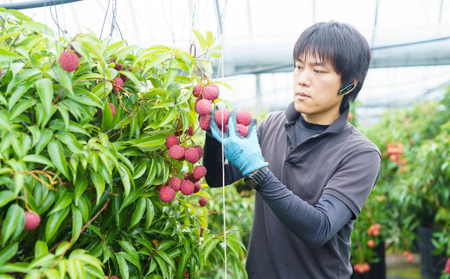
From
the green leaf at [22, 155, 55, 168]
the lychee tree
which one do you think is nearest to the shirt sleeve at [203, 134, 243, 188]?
the lychee tree

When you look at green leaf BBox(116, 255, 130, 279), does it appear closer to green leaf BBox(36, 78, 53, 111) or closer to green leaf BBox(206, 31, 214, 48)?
green leaf BBox(36, 78, 53, 111)

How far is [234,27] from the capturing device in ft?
14.6

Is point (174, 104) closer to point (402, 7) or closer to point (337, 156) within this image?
point (337, 156)

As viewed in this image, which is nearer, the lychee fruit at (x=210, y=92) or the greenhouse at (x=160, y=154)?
the greenhouse at (x=160, y=154)

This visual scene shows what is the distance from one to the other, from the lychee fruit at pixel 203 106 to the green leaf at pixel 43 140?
1.16ft

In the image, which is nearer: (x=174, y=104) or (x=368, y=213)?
(x=174, y=104)

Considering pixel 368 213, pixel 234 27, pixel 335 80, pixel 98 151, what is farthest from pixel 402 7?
pixel 98 151

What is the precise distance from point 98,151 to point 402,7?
450cm

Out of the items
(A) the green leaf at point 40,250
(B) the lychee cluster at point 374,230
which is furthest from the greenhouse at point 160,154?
(B) the lychee cluster at point 374,230

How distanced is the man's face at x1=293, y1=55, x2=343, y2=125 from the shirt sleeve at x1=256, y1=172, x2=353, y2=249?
1.05 ft

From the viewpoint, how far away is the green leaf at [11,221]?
619mm

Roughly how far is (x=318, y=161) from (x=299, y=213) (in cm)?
29

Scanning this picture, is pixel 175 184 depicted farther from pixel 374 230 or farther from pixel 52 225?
pixel 374 230

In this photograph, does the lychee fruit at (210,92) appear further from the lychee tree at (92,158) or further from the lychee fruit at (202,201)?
the lychee fruit at (202,201)
